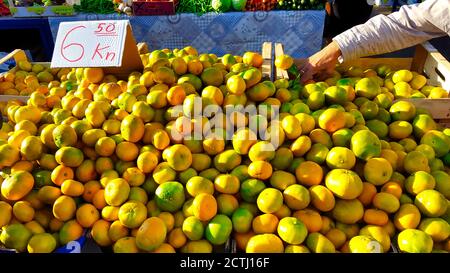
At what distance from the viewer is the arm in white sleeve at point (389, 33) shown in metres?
2.48

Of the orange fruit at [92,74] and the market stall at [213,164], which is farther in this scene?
the orange fruit at [92,74]

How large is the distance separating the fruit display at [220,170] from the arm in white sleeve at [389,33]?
607 mm

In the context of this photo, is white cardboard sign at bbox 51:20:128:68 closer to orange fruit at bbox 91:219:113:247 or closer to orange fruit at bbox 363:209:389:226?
orange fruit at bbox 91:219:113:247

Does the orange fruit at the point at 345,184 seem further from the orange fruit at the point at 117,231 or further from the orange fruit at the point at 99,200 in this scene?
the orange fruit at the point at 99,200

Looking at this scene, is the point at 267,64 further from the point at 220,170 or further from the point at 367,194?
the point at 367,194

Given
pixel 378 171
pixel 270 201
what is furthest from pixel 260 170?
Result: pixel 378 171

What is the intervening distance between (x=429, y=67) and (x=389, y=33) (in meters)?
0.54

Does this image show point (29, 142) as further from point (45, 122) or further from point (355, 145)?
point (355, 145)

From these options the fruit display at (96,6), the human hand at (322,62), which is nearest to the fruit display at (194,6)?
the fruit display at (96,6)

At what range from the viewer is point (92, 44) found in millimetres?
2119

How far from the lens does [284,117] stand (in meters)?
1.90

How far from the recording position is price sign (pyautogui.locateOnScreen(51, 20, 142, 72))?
6.76ft

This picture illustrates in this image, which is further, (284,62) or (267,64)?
(267,64)

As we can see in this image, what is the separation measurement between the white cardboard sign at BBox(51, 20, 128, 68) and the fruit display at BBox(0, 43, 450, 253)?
18 cm
